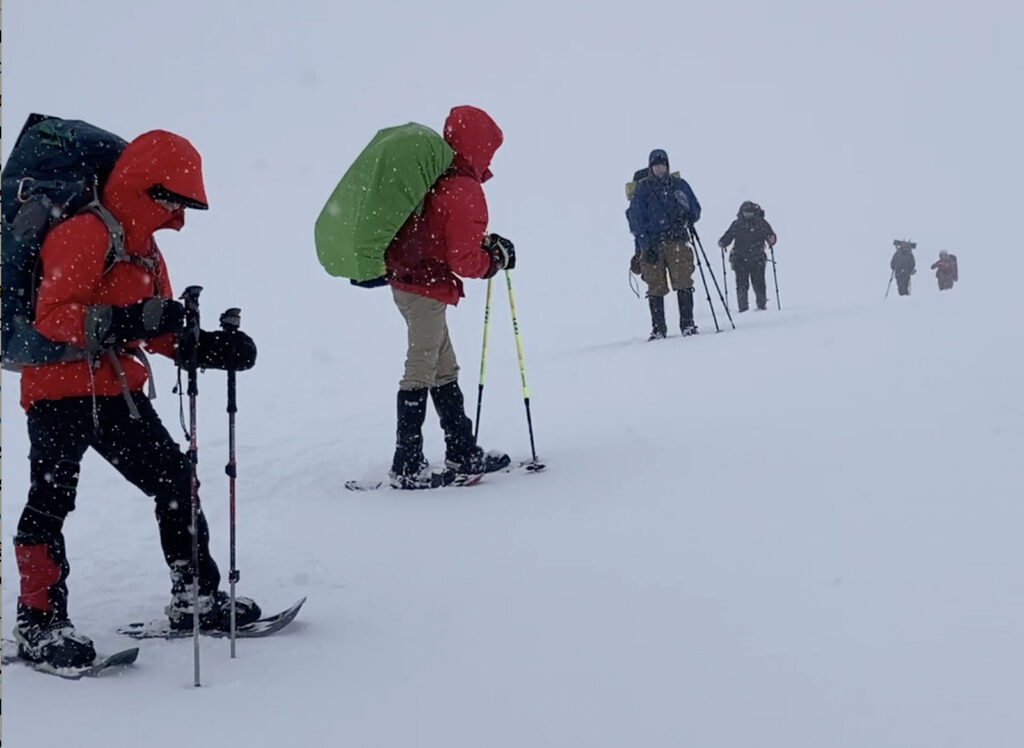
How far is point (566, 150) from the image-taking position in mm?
121188

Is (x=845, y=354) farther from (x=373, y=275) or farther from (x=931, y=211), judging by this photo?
(x=931, y=211)

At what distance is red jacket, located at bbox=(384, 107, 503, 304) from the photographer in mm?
5461

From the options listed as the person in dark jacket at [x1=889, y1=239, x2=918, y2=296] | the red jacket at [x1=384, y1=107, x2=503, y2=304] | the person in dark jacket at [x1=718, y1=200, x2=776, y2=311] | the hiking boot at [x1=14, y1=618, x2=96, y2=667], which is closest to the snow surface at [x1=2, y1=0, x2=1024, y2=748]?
the hiking boot at [x1=14, y1=618, x2=96, y2=667]

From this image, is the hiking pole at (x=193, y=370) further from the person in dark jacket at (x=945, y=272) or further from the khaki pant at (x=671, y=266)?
the person in dark jacket at (x=945, y=272)

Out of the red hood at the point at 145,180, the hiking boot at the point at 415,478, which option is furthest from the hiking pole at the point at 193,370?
the hiking boot at the point at 415,478

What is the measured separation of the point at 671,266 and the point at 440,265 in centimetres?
634

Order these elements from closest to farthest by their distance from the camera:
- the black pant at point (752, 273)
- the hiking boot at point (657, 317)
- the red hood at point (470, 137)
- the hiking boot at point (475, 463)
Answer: the red hood at point (470, 137)
the hiking boot at point (475, 463)
the hiking boot at point (657, 317)
the black pant at point (752, 273)

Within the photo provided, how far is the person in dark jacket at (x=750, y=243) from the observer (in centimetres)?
1562

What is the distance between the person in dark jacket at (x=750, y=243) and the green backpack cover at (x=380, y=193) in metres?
10.8

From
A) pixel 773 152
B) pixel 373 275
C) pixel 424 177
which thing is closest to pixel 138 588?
pixel 373 275

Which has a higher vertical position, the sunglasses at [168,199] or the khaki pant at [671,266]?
the khaki pant at [671,266]

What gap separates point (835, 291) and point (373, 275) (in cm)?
4121

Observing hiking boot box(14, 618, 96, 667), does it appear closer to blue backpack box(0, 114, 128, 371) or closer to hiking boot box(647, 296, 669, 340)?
blue backpack box(0, 114, 128, 371)

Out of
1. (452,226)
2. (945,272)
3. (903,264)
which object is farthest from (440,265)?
(945,272)
